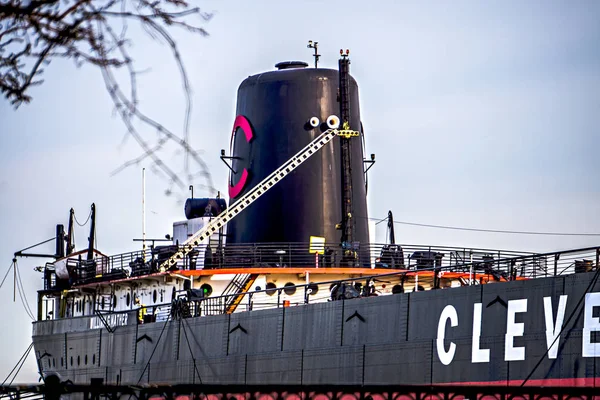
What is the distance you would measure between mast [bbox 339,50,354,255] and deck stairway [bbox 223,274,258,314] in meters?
2.96

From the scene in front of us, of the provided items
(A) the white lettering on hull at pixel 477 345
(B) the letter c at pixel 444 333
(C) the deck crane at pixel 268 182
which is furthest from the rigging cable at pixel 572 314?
(C) the deck crane at pixel 268 182

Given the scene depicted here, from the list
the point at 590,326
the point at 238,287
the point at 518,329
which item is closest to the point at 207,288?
the point at 238,287

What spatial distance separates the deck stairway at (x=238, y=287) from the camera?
28.5 m

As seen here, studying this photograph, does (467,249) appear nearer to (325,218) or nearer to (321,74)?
(325,218)

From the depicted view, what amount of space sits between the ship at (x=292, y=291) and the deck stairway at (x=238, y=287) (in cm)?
4

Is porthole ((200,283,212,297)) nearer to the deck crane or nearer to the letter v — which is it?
the deck crane

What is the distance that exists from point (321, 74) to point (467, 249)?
646 centimetres

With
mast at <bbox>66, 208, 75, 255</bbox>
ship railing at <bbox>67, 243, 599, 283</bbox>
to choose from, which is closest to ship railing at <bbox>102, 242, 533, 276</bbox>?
ship railing at <bbox>67, 243, 599, 283</bbox>

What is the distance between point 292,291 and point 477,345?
359 inches

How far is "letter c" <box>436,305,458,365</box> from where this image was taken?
2051 cm

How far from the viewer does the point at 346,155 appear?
31.6 meters

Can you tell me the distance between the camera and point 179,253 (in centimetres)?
2959

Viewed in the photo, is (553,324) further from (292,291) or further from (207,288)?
(207,288)

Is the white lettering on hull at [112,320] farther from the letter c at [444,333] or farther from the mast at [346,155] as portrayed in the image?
the letter c at [444,333]
